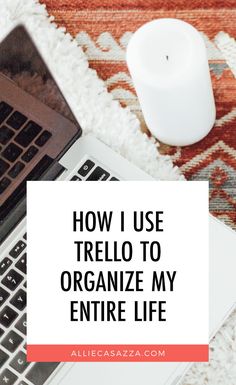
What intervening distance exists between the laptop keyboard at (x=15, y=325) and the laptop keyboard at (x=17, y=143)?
0.05 metres

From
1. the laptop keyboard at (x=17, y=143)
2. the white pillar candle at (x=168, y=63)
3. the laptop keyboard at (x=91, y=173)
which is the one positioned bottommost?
the laptop keyboard at (x=17, y=143)

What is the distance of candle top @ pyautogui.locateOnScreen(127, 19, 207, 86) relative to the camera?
520 mm

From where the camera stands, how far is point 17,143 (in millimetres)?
571

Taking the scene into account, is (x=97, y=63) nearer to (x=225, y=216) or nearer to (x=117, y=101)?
(x=117, y=101)

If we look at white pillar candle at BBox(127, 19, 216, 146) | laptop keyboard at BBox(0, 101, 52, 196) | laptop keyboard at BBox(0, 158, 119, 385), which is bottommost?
laptop keyboard at BBox(0, 158, 119, 385)

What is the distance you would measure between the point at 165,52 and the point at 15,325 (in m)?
0.23

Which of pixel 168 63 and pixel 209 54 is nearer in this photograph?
pixel 168 63

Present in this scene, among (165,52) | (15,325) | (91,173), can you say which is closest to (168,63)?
(165,52)

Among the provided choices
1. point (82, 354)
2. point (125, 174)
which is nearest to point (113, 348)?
point (82, 354)

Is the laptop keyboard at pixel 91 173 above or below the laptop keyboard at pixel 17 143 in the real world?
above

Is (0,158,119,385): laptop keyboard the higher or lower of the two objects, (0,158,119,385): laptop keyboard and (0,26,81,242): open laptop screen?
the lower

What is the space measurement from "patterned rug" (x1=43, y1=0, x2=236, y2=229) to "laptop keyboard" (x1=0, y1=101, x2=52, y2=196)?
0.09 metres

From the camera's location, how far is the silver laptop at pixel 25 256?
0.54 metres

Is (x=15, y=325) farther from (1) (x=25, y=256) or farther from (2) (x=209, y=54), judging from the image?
(2) (x=209, y=54)
